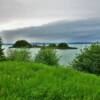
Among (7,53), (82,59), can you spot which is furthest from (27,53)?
(82,59)

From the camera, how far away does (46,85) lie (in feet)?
31.6

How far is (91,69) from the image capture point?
43156 mm

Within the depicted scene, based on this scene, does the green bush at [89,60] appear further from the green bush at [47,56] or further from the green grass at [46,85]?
the green grass at [46,85]

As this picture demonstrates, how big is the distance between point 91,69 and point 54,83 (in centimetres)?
3367

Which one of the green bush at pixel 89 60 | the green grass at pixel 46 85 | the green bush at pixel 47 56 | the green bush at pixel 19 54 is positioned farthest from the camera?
the green bush at pixel 19 54

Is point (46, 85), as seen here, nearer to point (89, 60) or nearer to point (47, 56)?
point (89, 60)

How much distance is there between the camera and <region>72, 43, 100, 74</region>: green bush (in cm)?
4316

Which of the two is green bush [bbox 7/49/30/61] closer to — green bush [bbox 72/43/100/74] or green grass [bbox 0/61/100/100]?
green bush [bbox 72/43/100/74]

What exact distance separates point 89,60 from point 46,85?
113 ft

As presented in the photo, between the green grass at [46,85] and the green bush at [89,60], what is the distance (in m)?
31.0

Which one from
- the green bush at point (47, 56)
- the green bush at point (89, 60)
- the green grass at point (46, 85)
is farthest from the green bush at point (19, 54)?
the green grass at point (46, 85)

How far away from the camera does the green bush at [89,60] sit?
43156 millimetres

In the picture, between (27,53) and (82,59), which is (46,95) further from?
(27,53)

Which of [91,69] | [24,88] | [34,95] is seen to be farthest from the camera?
[91,69]
